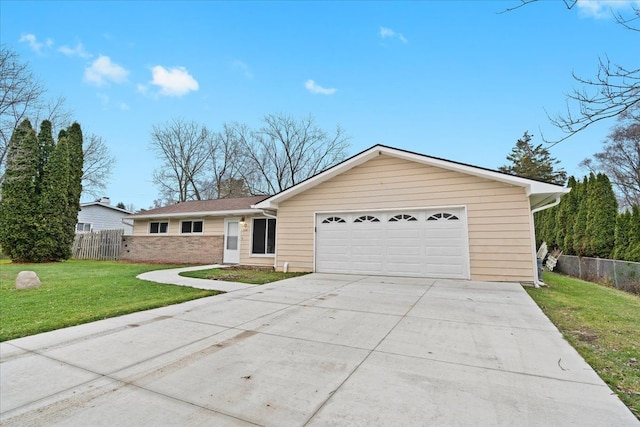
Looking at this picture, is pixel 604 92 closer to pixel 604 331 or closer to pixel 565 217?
pixel 604 331

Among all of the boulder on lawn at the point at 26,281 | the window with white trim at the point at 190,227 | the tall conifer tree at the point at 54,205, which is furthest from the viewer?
the tall conifer tree at the point at 54,205

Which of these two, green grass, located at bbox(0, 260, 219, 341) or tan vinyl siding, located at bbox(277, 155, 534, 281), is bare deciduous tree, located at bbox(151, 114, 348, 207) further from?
green grass, located at bbox(0, 260, 219, 341)

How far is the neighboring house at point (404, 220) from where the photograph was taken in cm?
817

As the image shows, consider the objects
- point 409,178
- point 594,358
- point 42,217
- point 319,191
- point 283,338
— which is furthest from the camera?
point 42,217

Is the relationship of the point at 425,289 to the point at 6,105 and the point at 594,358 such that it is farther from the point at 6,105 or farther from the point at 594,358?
the point at 6,105

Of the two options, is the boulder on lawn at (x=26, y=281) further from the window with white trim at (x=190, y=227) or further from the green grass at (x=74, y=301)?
the window with white trim at (x=190, y=227)

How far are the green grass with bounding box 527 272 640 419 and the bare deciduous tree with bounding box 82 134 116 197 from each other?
31041 mm

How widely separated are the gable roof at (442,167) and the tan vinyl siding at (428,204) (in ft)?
0.66

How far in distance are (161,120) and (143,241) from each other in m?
17.7

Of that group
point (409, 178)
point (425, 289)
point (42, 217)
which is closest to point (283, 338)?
point (425, 289)

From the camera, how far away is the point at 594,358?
313cm

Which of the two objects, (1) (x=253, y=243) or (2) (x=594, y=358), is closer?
(2) (x=594, y=358)

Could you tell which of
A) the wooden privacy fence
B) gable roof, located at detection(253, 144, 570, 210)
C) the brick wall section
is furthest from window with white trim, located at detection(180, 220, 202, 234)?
gable roof, located at detection(253, 144, 570, 210)

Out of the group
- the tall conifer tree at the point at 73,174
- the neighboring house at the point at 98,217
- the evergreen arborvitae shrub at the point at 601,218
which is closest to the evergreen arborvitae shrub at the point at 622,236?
the evergreen arborvitae shrub at the point at 601,218
